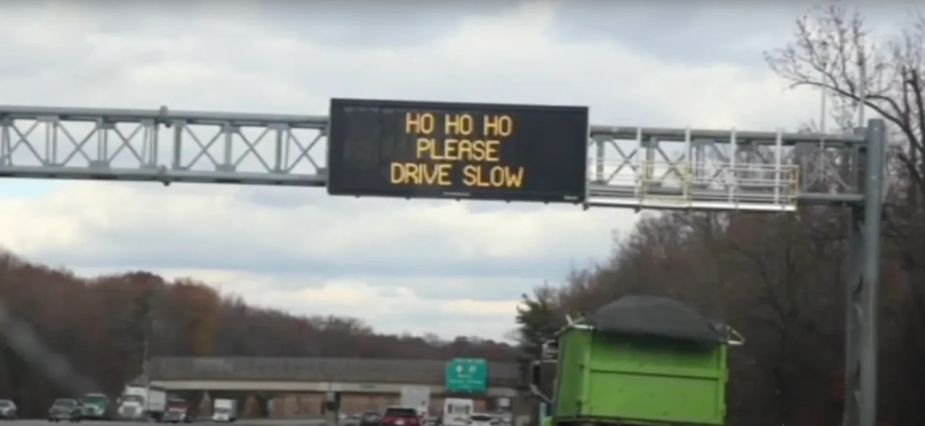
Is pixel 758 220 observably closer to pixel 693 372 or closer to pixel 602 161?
pixel 602 161

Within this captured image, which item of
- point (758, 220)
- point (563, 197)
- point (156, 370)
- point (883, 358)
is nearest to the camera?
point (563, 197)

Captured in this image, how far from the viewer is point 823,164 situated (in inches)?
1382

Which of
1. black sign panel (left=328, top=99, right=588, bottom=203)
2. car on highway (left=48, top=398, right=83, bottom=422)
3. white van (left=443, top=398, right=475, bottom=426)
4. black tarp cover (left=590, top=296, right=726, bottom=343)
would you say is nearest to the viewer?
black tarp cover (left=590, top=296, right=726, bottom=343)

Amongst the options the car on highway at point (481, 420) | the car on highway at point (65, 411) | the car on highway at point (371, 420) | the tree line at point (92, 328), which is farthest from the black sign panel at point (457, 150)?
the car on highway at point (371, 420)

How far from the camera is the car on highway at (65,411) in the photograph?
7538 cm

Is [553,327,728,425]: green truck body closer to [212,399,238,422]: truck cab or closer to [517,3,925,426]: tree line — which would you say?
[517,3,925,426]: tree line

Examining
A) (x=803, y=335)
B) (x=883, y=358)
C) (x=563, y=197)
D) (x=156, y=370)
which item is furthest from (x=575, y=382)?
(x=156, y=370)

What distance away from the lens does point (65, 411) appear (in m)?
79.2

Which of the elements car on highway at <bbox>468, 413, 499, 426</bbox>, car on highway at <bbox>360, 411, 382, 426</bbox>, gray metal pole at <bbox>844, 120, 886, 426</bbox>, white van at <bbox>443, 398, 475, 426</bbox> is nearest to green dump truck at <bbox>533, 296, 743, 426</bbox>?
gray metal pole at <bbox>844, 120, 886, 426</bbox>

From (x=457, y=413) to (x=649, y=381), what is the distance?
Result: 71461mm

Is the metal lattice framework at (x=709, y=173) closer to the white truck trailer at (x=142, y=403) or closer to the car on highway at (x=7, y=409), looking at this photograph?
the car on highway at (x=7, y=409)

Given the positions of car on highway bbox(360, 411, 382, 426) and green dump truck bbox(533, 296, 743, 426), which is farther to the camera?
car on highway bbox(360, 411, 382, 426)

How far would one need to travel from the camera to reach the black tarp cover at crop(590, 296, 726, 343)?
21.1 m

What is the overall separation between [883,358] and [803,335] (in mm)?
9596
